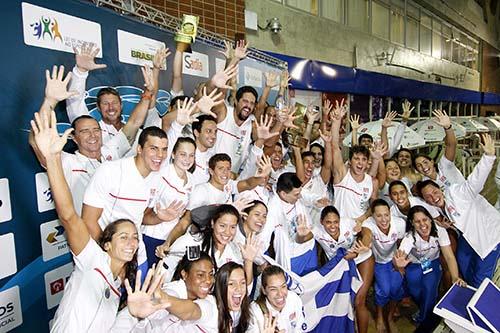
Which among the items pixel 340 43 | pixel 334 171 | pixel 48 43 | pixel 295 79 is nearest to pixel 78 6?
pixel 48 43

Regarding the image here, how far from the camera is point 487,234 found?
173 inches

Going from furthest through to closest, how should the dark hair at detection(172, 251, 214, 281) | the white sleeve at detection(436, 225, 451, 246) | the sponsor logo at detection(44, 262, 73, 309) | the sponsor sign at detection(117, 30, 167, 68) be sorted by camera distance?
the white sleeve at detection(436, 225, 451, 246), the sponsor sign at detection(117, 30, 167, 68), the sponsor logo at detection(44, 262, 73, 309), the dark hair at detection(172, 251, 214, 281)

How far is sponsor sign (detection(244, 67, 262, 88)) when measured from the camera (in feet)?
20.1

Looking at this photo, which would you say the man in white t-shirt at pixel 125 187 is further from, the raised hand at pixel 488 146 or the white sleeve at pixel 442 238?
the raised hand at pixel 488 146

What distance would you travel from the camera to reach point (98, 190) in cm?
267

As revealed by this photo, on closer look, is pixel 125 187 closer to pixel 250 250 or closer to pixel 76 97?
pixel 76 97

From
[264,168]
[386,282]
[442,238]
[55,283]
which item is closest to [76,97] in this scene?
[55,283]

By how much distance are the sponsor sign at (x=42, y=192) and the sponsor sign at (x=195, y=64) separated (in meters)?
2.23

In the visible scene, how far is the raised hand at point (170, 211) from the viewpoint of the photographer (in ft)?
10.5

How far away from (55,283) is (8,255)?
0.52 m

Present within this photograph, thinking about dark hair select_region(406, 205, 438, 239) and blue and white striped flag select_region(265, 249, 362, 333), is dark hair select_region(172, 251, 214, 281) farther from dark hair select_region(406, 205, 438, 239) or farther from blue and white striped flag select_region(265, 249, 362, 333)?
dark hair select_region(406, 205, 438, 239)

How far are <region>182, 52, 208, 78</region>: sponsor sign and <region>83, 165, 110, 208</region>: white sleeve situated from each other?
2297 mm

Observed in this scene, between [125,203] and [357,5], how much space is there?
11.5 meters

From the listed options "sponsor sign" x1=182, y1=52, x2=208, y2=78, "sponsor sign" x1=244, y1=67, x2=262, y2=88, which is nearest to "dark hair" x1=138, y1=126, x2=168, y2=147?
"sponsor sign" x1=182, y1=52, x2=208, y2=78
